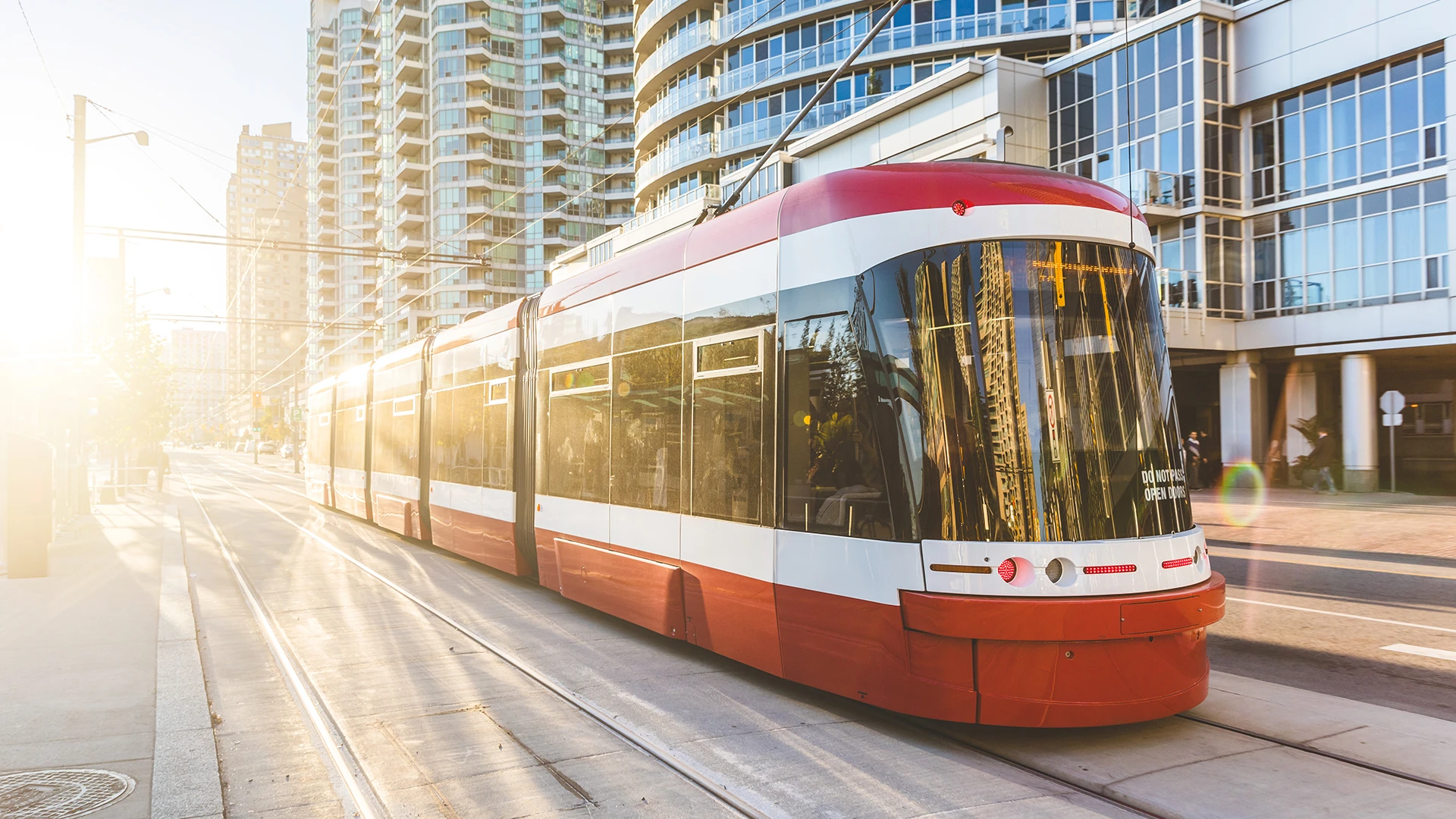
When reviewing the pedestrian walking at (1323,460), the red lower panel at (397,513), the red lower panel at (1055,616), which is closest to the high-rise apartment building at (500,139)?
the pedestrian walking at (1323,460)

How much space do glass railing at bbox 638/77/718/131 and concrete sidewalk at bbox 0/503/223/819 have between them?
1627 inches

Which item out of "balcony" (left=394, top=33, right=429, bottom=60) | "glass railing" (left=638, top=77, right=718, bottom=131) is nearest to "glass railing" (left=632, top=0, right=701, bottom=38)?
"glass railing" (left=638, top=77, right=718, bottom=131)

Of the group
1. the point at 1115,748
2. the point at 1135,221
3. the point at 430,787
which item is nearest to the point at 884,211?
the point at 1135,221

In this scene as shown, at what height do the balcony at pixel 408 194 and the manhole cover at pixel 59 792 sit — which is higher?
the balcony at pixel 408 194

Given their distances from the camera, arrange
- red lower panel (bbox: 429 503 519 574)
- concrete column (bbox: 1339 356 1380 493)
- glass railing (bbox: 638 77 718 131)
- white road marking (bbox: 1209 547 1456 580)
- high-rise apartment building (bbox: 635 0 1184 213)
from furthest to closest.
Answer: glass railing (bbox: 638 77 718 131), high-rise apartment building (bbox: 635 0 1184 213), concrete column (bbox: 1339 356 1380 493), white road marking (bbox: 1209 547 1456 580), red lower panel (bbox: 429 503 519 574)

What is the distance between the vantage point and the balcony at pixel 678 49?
50000 millimetres

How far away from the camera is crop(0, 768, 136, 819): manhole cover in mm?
4777

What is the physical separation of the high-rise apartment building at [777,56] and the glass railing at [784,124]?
0.06 m

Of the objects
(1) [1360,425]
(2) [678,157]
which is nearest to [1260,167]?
(1) [1360,425]

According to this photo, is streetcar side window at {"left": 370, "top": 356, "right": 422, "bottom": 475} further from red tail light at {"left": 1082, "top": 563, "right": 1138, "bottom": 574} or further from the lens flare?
the lens flare

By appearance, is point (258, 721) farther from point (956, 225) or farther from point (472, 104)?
point (472, 104)

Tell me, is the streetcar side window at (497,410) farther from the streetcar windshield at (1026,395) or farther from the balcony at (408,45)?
the balcony at (408,45)

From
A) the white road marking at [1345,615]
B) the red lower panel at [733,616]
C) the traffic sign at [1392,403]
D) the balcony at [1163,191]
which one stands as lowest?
the white road marking at [1345,615]

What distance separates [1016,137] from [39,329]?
26.9m
